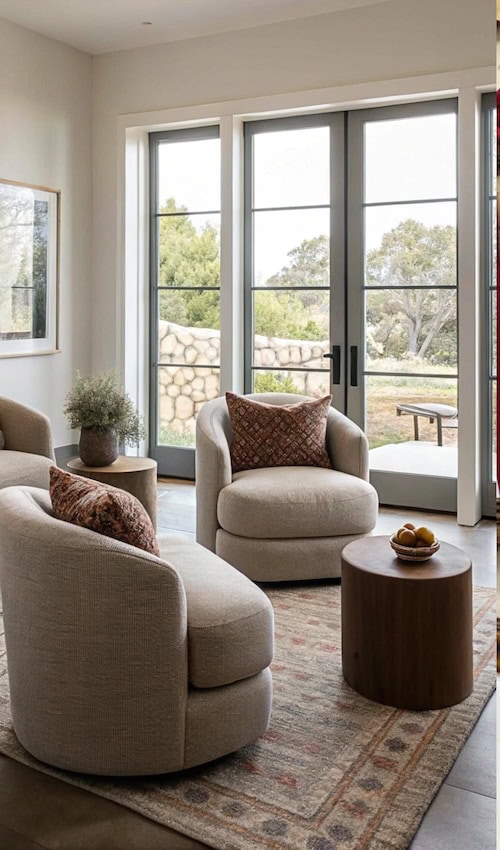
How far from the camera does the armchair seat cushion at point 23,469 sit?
4.11 meters

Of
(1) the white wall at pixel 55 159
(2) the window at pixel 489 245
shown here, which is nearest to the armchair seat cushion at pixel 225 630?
(2) the window at pixel 489 245

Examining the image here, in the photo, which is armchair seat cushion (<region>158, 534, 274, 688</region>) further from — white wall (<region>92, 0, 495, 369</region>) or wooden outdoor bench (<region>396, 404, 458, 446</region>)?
white wall (<region>92, 0, 495, 369</region>)

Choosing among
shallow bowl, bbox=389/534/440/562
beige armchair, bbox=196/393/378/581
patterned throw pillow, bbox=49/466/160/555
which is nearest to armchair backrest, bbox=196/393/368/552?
beige armchair, bbox=196/393/378/581

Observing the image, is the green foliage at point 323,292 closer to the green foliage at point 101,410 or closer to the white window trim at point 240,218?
the white window trim at point 240,218

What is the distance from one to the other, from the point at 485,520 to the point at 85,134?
149 inches

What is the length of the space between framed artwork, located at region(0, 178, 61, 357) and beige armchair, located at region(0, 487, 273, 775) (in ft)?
11.5

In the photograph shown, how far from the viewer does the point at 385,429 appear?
534 cm

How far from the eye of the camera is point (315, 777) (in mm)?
2234

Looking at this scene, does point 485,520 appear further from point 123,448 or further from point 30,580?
point 30,580

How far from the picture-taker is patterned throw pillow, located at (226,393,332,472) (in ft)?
13.6

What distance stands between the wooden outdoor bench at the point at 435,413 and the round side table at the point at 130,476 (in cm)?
170

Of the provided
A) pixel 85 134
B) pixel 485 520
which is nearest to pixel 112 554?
pixel 485 520

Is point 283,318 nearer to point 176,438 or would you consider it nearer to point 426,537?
point 176,438

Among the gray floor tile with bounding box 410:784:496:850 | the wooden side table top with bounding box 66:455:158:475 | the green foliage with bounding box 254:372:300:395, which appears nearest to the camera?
the gray floor tile with bounding box 410:784:496:850
